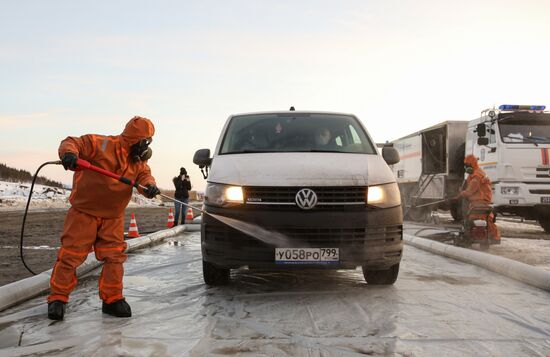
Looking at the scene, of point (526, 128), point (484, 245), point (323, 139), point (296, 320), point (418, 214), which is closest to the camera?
point (296, 320)

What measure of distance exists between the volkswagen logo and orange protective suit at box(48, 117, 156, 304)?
1.32 m

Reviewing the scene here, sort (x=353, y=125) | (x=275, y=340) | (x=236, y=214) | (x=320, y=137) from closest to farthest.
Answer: (x=275, y=340) < (x=236, y=214) < (x=320, y=137) < (x=353, y=125)

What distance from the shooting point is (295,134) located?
5.87 metres

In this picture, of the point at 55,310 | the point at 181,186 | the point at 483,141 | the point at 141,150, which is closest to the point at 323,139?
the point at 141,150

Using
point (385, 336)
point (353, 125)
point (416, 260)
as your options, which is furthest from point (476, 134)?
point (385, 336)

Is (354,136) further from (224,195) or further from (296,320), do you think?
(296,320)

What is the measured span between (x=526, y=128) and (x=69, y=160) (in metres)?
11.4

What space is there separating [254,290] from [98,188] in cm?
191

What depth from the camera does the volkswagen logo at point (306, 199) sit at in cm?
461

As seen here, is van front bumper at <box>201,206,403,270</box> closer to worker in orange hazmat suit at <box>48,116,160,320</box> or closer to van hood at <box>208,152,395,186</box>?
van hood at <box>208,152,395,186</box>

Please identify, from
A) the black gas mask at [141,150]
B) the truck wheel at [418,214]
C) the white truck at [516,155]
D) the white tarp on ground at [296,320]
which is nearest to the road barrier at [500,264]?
the white tarp on ground at [296,320]

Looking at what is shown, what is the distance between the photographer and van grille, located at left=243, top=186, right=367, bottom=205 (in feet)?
15.3

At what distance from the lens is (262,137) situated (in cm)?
586

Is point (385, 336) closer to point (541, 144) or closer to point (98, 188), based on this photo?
point (98, 188)
